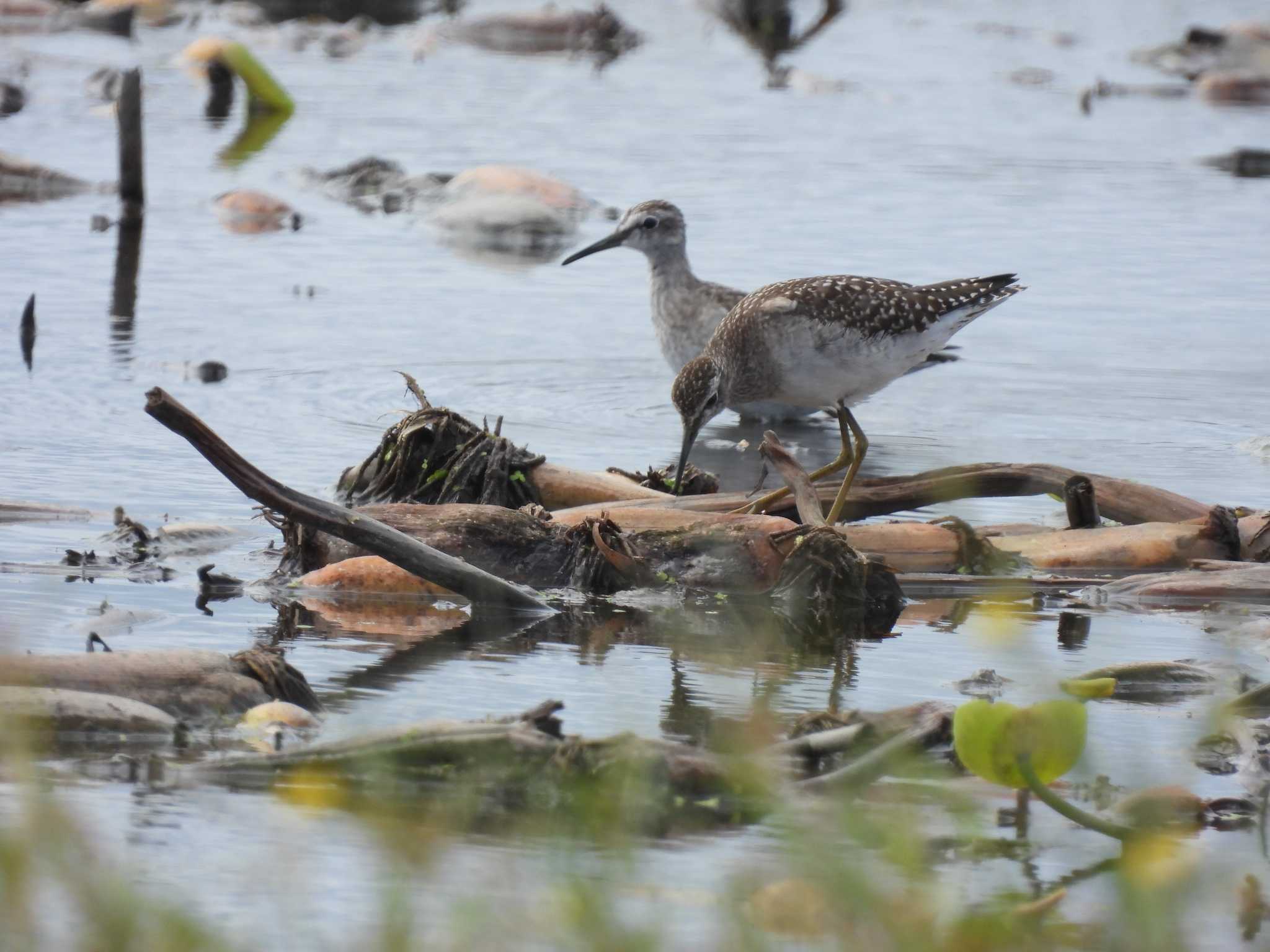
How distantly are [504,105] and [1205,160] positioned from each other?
6745 millimetres

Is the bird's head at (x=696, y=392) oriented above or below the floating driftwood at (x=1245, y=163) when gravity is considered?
below

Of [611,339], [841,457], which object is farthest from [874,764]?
[611,339]

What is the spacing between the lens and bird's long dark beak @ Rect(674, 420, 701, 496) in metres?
7.67

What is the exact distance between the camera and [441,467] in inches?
301

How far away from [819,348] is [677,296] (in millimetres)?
2441

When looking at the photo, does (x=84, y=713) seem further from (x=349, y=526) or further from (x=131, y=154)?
(x=131, y=154)

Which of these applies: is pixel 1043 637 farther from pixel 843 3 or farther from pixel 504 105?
pixel 843 3

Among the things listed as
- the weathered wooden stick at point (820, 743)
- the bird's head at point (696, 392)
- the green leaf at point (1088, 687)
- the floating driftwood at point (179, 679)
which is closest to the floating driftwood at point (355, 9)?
the bird's head at point (696, 392)

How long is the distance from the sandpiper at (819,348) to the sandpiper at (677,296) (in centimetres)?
81

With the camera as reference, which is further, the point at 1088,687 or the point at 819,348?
the point at 819,348

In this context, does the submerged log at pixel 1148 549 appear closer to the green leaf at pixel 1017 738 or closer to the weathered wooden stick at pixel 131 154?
the green leaf at pixel 1017 738

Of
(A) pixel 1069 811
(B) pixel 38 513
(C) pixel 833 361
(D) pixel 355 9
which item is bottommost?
(B) pixel 38 513

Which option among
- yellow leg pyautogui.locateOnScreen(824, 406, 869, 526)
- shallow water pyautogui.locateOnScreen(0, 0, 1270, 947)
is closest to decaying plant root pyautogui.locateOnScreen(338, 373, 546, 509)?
shallow water pyautogui.locateOnScreen(0, 0, 1270, 947)

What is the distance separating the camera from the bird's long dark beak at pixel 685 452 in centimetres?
767
